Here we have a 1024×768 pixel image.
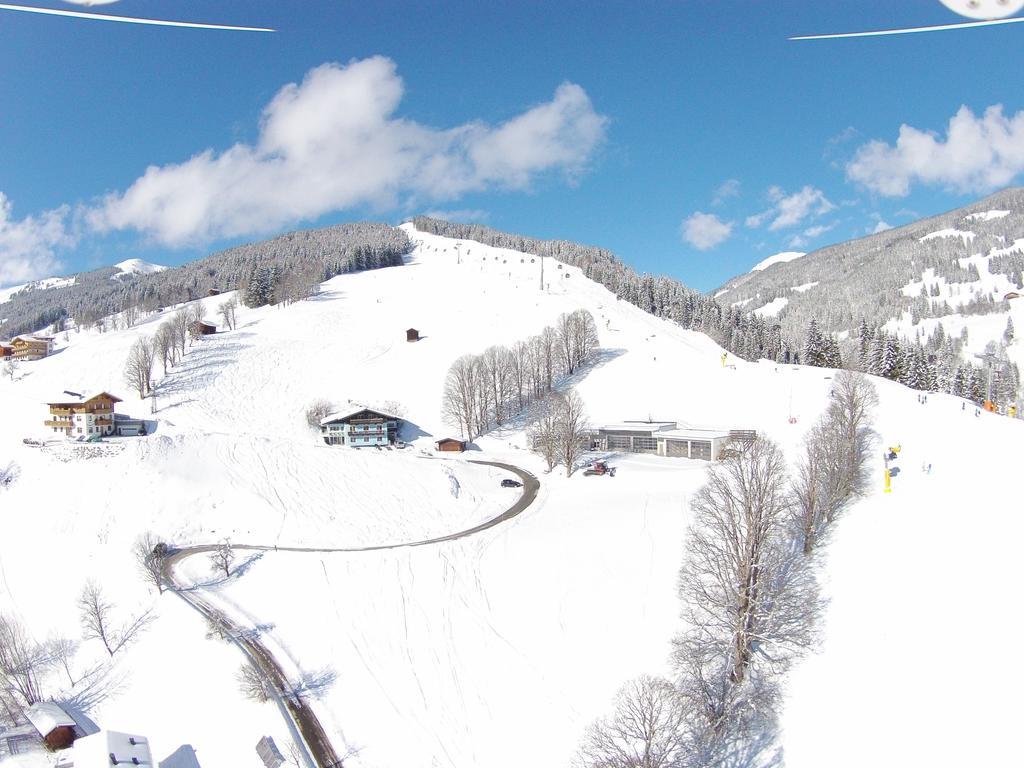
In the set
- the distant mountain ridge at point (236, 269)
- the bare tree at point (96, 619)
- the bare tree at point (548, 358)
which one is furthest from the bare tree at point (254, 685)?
the distant mountain ridge at point (236, 269)

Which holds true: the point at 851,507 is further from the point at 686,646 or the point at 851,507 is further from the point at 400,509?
the point at 400,509

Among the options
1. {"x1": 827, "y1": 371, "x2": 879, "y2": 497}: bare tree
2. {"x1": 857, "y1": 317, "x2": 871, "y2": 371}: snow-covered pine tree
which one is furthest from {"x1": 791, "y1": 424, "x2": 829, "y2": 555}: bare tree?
{"x1": 857, "y1": 317, "x2": 871, "y2": 371}: snow-covered pine tree

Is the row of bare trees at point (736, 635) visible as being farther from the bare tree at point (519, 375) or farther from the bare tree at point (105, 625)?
the bare tree at point (519, 375)

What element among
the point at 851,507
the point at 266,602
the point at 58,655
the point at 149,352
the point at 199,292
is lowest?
the point at 58,655

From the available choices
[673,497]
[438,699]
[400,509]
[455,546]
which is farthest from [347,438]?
[438,699]

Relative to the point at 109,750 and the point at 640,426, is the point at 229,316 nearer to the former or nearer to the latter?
the point at 640,426
